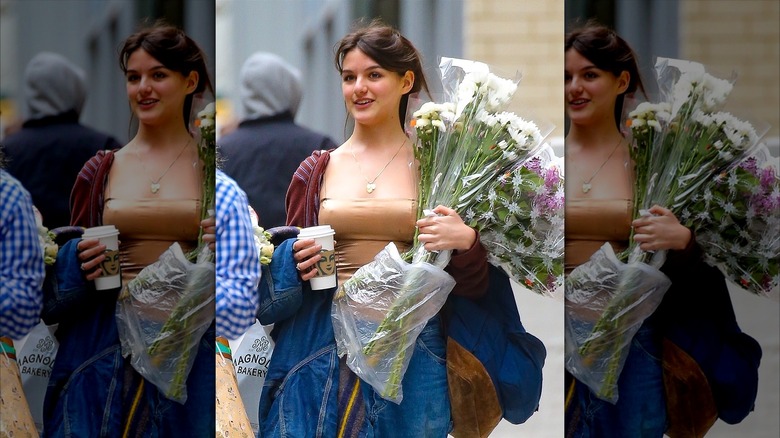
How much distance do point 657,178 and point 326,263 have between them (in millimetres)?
1104

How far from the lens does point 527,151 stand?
3.20m

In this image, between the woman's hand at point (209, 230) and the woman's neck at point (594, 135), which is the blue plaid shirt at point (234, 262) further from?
the woman's neck at point (594, 135)

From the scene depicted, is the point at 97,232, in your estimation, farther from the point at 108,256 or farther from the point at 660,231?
the point at 660,231

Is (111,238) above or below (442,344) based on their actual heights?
above

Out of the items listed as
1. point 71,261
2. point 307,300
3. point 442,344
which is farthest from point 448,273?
point 71,261

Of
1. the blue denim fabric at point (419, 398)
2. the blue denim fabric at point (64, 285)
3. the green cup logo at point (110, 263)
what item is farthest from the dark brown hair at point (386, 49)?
the blue denim fabric at point (64, 285)

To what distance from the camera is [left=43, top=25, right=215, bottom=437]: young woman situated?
3119mm

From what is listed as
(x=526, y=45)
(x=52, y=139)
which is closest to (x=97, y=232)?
(x=52, y=139)

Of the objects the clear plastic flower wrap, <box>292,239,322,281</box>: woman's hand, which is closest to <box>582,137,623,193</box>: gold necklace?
the clear plastic flower wrap

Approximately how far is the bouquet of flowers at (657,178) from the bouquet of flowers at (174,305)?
1.19 m

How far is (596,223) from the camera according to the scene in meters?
3.29

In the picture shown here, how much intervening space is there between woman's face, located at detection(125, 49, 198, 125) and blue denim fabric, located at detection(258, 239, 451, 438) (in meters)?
0.57

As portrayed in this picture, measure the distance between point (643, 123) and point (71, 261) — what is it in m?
1.86

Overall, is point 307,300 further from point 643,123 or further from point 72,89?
point 643,123
